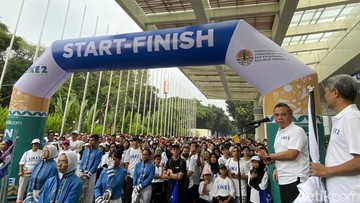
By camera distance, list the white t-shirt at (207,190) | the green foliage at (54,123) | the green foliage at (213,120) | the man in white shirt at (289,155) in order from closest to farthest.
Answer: the man in white shirt at (289,155) → the white t-shirt at (207,190) → the green foliage at (54,123) → the green foliage at (213,120)

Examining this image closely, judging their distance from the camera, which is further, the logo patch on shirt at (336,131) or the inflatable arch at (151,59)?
the inflatable arch at (151,59)

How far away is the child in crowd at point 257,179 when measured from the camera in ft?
15.0

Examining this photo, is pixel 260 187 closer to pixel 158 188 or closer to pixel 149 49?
pixel 158 188

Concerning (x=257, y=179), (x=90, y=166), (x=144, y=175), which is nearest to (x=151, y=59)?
(x=144, y=175)

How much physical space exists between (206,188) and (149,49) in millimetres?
3209

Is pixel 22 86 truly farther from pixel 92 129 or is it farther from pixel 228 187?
pixel 92 129

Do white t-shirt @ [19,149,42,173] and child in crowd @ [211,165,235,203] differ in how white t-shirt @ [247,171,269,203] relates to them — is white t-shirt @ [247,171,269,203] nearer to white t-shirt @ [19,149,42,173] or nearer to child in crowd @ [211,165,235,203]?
child in crowd @ [211,165,235,203]

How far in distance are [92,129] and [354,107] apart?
50.2 ft

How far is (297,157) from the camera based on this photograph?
2.44m

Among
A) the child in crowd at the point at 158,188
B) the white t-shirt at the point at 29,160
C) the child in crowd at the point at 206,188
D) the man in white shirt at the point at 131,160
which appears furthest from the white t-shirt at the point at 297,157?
the white t-shirt at the point at 29,160

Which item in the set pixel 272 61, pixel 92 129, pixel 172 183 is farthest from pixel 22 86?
pixel 92 129

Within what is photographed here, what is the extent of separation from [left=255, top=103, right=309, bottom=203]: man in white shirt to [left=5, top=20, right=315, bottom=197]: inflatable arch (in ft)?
6.41

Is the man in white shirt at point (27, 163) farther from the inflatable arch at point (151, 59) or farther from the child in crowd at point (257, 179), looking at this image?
the child in crowd at point (257, 179)

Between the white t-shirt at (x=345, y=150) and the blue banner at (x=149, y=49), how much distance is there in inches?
132
